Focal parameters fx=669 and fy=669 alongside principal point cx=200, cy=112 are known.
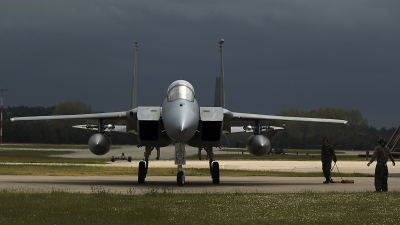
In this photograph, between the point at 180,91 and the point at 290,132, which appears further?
the point at 290,132

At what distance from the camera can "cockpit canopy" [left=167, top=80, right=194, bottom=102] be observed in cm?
1903

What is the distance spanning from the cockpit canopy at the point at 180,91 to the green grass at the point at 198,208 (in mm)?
4335

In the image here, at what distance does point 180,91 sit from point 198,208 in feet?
23.5

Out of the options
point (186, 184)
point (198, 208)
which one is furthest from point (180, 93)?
point (198, 208)

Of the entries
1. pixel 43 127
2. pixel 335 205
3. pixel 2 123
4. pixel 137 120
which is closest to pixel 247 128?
pixel 137 120

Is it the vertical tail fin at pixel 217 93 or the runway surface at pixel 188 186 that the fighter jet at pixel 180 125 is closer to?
the runway surface at pixel 188 186

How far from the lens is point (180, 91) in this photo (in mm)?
19141

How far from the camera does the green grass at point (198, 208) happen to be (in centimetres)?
1073

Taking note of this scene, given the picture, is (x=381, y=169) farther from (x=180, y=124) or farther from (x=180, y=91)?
(x=180, y=91)

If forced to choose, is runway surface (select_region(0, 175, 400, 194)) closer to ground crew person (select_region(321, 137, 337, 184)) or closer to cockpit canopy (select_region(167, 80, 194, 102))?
ground crew person (select_region(321, 137, 337, 184))

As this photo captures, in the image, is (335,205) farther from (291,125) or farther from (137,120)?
(291,125)

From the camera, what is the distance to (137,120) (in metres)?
19.4

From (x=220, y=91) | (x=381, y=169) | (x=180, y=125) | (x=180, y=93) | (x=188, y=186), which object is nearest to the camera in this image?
(x=381, y=169)

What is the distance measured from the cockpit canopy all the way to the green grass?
171 inches
